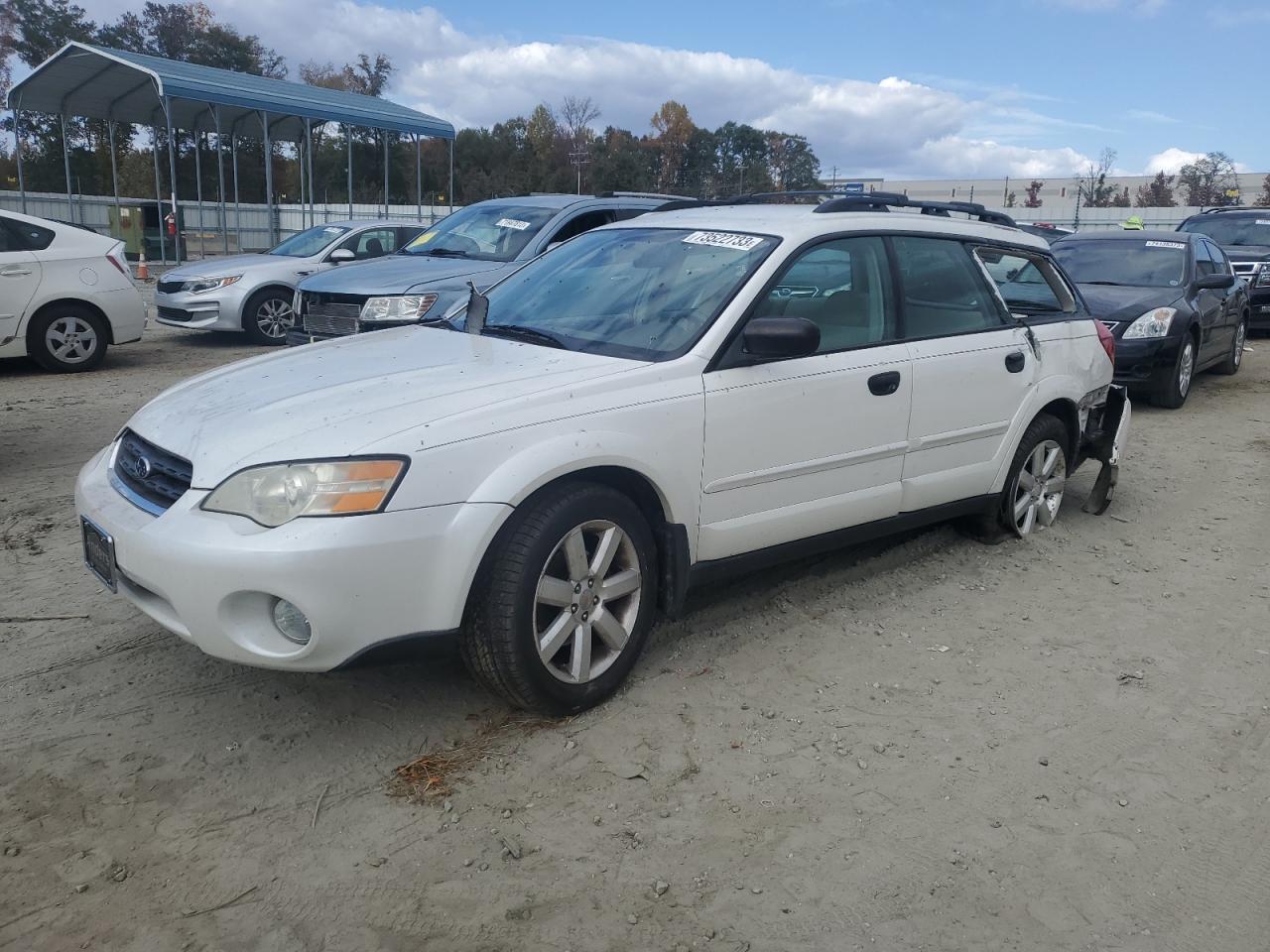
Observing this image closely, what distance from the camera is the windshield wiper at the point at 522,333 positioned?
4141mm

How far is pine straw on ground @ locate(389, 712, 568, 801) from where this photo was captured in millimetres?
3203

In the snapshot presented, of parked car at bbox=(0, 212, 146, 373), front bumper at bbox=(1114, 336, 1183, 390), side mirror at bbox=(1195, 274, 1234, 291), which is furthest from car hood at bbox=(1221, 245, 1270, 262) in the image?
parked car at bbox=(0, 212, 146, 373)

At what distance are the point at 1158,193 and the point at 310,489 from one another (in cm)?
5943

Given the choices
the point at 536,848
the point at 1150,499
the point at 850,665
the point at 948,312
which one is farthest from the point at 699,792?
the point at 1150,499

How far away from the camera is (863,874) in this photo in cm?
286

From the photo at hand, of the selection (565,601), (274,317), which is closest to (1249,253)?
(274,317)

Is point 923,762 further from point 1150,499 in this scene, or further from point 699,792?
point 1150,499

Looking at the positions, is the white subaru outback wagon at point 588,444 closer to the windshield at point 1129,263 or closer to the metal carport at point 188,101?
the windshield at point 1129,263

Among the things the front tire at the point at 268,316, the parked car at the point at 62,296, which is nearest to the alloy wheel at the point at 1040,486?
the parked car at the point at 62,296

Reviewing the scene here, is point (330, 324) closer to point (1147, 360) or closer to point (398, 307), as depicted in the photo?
point (398, 307)

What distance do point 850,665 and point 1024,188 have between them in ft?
197

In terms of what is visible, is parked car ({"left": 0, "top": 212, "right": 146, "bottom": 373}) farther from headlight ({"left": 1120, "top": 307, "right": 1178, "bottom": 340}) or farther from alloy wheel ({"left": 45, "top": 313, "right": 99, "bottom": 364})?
headlight ({"left": 1120, "top": 307, "right": 1178, "bottom": 340})

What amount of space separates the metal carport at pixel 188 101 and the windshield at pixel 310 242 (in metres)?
8.77

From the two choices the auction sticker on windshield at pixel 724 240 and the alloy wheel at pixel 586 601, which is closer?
the alloy wheel at pixel 586 601
